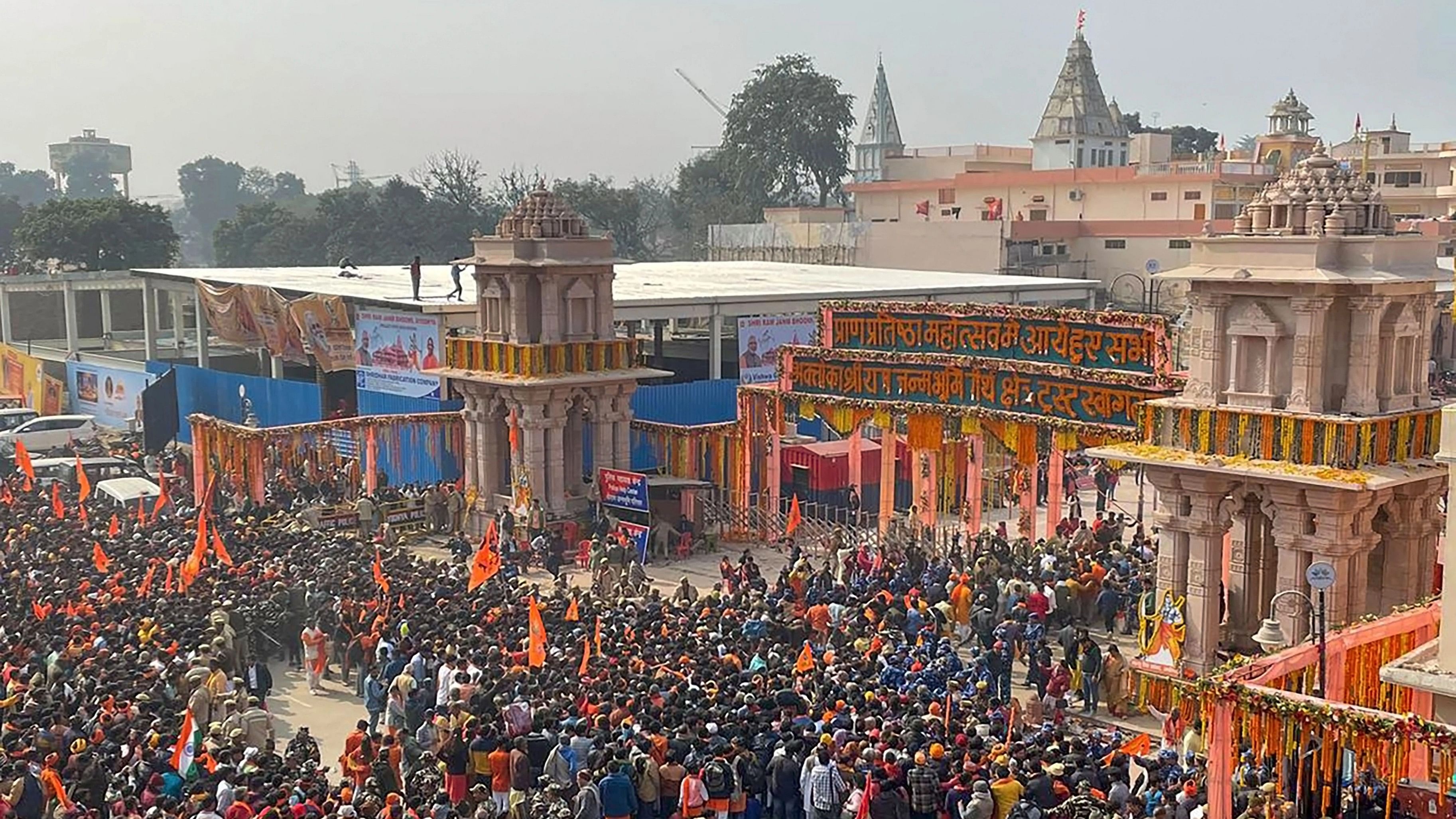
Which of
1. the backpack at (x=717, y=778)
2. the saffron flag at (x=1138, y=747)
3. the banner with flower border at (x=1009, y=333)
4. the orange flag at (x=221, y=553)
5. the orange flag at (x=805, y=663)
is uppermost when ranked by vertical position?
the banner with flower border at (x=1009, y=333)

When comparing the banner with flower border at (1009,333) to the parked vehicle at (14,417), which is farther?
the parked vehicle at (14,417)

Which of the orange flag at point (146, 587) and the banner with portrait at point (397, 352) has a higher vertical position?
the banner with portrait at point (397, 352)

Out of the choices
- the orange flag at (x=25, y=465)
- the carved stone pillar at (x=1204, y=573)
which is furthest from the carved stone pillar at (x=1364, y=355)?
the orange flag at (x=25, y=465)

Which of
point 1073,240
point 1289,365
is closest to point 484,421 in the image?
point 1289,365

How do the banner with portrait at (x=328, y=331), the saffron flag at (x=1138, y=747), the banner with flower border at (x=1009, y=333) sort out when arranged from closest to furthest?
the saffron flag at (x=1138, y=747)
the banner with flower border at (x=1009, y=333)
the banner with portrait at (x=328, y=331)

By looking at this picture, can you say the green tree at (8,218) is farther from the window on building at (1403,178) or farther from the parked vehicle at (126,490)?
the window on building at (1403,178)

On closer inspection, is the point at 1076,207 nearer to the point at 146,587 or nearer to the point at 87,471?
the point at 87,471

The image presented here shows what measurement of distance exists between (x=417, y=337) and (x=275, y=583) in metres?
13.9

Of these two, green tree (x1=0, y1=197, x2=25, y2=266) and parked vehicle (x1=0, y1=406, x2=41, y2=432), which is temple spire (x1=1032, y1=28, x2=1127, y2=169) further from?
green tree (x1=0, y1=197, x2=25, y2=266)

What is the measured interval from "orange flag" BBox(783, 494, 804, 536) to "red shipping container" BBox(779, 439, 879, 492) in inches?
113

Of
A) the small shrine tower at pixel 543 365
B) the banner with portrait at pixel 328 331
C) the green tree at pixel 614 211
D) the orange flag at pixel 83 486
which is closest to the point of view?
the orange flag at pixel 83 486

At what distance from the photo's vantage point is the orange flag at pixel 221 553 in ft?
82.1

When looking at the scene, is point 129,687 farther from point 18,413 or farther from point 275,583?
point 18,413

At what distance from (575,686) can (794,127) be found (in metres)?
81.6
